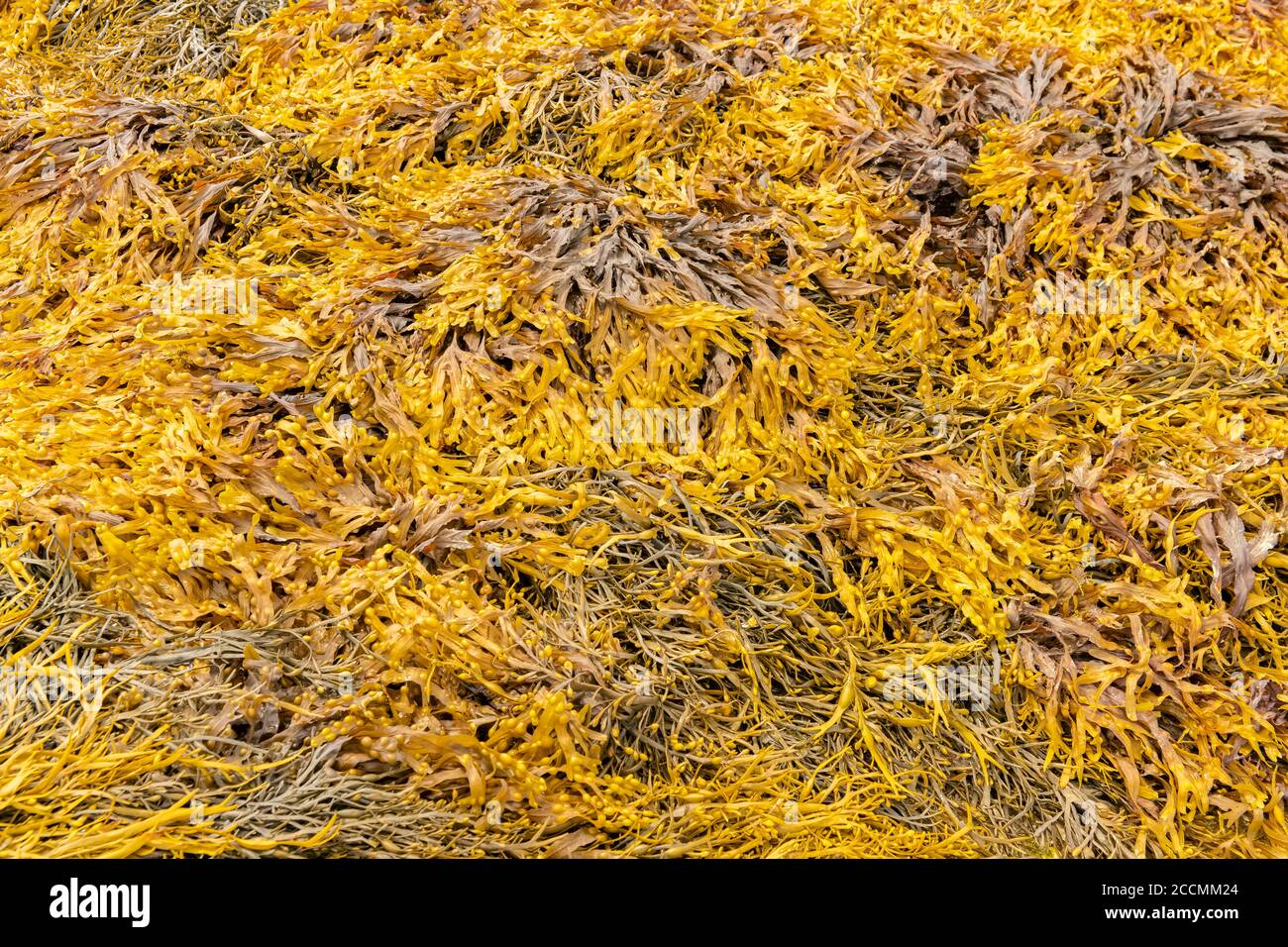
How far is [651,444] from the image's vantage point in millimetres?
1845

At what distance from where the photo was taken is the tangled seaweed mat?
145 cm

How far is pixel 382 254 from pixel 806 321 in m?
1.01

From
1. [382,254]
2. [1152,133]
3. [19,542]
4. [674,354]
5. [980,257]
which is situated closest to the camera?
[19,542]

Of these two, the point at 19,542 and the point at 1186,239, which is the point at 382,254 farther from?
the point at 1186,239

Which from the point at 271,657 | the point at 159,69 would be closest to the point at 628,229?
the point at 271,657

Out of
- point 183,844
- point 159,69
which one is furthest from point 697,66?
point 183,844

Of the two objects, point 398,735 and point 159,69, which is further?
point 159,69

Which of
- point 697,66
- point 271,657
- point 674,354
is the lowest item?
point 271,657

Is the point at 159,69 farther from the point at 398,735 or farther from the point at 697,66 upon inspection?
the point at 398,735

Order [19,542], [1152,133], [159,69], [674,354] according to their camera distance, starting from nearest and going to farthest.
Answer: [19,542] < [674,354] < [1152,133] < [159,69]

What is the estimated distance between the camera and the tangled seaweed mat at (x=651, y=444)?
1.45m

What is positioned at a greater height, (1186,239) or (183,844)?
(1186,239)

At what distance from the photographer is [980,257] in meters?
2.22

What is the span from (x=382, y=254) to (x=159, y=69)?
1344mm
